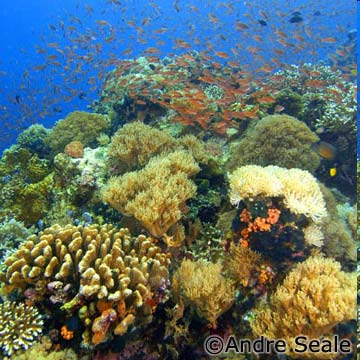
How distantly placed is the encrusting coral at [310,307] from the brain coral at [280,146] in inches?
157

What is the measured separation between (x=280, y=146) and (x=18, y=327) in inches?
261

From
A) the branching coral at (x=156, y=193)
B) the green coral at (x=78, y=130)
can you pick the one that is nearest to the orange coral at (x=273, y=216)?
the branching coral at (x=156, y=193)

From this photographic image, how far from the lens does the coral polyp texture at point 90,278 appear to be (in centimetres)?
369

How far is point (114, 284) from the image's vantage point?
391 centimetres

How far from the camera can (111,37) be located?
55.9 feet

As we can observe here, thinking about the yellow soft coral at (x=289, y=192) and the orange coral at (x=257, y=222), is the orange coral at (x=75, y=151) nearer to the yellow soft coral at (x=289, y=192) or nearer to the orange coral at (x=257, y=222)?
the yellow soft coral at (x=289, y=192)

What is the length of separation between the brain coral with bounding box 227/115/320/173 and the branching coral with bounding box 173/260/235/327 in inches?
165

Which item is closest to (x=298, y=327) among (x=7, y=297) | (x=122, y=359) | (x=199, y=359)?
(x=199, y=359)

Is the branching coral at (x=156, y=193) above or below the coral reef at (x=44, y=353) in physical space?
above

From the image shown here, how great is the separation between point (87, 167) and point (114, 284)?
4819 mm

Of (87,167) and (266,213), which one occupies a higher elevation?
(87,167)

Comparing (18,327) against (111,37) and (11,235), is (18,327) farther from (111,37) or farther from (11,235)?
(111,37)

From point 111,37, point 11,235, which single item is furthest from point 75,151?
point 111,37

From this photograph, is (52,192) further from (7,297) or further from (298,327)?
(298,327)
